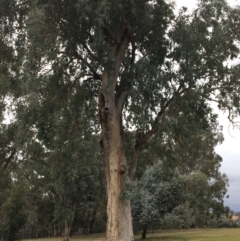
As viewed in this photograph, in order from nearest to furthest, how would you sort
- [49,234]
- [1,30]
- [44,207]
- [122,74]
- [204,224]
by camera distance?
[1,30] < [122,74] < [204,224] < [44,207] < [49,234]

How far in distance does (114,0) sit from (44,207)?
4267cm

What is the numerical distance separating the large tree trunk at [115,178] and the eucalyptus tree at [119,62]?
35 millimetres

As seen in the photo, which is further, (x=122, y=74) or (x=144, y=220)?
(x=144, y=220)

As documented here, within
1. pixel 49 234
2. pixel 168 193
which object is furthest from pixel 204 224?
pixel 49 234

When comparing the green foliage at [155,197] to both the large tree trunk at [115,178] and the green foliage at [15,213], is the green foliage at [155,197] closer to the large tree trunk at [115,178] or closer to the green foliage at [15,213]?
the green foliage at [15,213]

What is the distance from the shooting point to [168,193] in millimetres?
35656

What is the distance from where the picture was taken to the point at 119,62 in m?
15.7

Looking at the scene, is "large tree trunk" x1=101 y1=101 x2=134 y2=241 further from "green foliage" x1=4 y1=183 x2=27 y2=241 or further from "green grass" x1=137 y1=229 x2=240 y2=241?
"green grass" x1=137 y1=229 x2=240 y2=241

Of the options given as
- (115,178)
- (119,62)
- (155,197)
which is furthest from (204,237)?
(119,62)

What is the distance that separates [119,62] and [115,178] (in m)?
4.33

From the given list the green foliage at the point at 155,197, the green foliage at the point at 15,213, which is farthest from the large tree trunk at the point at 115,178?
the green foliage at the point at 155,197

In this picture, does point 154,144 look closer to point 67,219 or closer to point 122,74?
point 122,74

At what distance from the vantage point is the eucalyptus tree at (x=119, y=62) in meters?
14.1

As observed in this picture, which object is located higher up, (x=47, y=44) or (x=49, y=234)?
(x=47, y=44)
